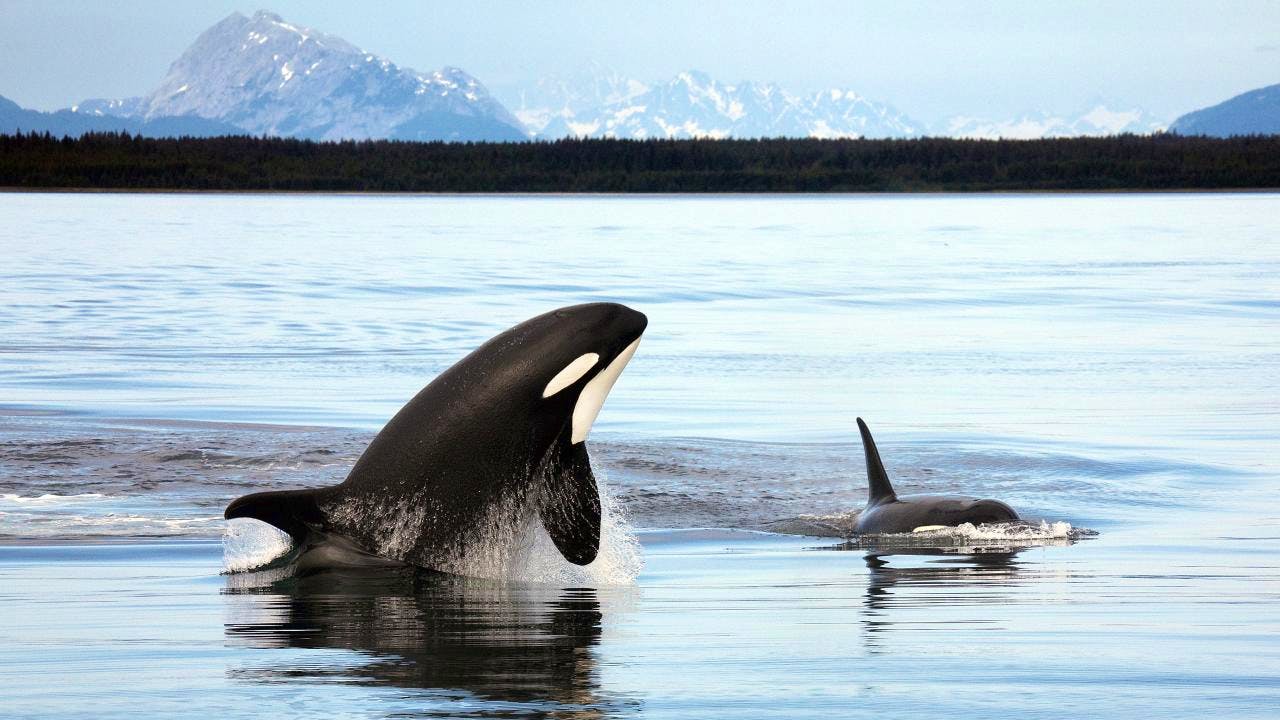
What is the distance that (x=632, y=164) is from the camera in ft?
533

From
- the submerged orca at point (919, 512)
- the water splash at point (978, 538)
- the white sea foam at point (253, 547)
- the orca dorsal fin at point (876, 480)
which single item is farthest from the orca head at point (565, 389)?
the orca dorsal fin at point (876, 480)

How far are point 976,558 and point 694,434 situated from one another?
5893mm

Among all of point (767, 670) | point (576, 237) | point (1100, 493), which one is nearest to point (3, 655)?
point (767, 670)

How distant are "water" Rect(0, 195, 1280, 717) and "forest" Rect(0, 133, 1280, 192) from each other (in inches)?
4695

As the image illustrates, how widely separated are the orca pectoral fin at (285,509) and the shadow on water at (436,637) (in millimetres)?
241

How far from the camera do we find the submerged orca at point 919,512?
33.7 ft

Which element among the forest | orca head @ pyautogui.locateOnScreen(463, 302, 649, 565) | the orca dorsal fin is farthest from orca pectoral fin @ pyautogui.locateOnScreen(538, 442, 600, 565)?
the forest

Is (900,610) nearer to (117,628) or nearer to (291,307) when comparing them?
(117,628)

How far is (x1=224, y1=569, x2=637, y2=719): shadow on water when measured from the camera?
531 centimetres

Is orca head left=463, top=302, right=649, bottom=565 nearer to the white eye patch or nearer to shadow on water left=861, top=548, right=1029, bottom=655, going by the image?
the white eye patch

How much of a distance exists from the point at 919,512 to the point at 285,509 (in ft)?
14.3

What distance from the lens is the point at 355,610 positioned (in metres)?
6.91

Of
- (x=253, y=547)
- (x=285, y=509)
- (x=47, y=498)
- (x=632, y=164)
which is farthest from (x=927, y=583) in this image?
(x=632, y=164)

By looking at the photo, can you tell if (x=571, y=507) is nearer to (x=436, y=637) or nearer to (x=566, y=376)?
(x=566, y=376)
